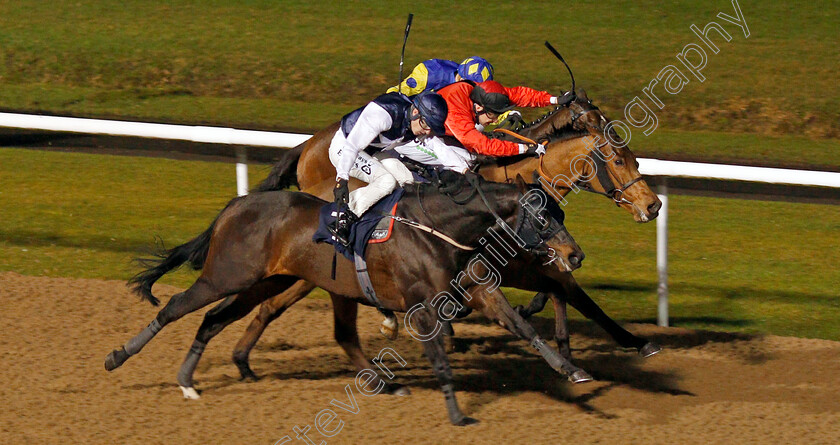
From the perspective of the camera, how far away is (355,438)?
497 centimetres

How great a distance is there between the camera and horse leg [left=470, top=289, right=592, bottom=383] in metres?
4.94

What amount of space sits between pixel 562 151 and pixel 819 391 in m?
1.85

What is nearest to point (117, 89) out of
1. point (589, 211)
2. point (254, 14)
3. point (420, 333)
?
point (254, 14)

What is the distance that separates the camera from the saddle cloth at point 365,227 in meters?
5.32

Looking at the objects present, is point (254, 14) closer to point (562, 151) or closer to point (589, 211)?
point (589, 211)

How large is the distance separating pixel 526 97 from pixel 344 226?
2.18 m

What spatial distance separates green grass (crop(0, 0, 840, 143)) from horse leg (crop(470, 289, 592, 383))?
7.84 metres

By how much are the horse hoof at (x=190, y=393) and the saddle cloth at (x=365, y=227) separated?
1.02 metres

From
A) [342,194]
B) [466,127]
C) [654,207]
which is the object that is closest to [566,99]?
[466,127]

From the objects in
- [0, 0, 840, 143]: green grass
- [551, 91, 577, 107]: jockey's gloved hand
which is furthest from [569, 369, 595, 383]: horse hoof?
[0, 0, 840, 143]: green grass

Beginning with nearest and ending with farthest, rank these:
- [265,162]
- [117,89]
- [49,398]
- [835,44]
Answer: [49,398]
[265,162]
[117,89]
[835,44]

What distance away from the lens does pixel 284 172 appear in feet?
23.1

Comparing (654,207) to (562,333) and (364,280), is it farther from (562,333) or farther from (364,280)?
(364,280)

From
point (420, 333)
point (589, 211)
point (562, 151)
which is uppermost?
point (562, 151)
